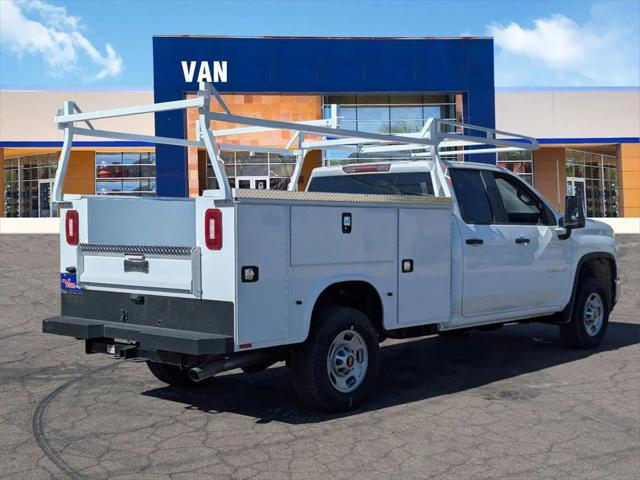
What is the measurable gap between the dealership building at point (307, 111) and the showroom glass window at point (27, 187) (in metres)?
0.06

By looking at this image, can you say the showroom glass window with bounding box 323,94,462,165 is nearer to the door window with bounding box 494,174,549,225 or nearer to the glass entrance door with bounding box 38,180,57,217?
the glass entrance door with bounding box 38,180,57,217

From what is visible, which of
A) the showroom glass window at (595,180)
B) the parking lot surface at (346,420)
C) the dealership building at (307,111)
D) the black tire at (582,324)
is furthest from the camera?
the showroom glass window at (595,180)

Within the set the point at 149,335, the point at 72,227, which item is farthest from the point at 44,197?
the point at 149,335

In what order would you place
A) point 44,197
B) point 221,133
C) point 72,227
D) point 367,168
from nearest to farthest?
1. point 72,227
2. point 367,168
3. point 221,133
4. point 44,197

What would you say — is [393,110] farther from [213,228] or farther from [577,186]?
[213,228]

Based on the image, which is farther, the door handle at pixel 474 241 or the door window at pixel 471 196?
the door window at pixel 471 196

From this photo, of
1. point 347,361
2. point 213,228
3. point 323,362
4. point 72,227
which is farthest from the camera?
point 72,227

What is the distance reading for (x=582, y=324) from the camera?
9008mm

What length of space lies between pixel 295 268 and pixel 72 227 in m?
2.02

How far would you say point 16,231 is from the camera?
2098 cm

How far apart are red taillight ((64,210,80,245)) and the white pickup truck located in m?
0.01

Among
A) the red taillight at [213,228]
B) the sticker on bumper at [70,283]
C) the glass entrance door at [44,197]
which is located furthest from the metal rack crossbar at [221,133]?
the glass entrance door at [44,197]

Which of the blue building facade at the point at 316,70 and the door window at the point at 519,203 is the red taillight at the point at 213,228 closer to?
the door window at the point at 519,203

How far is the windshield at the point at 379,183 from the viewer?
7.59m
